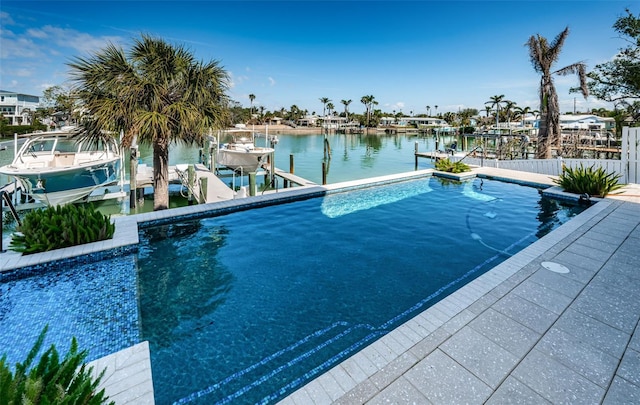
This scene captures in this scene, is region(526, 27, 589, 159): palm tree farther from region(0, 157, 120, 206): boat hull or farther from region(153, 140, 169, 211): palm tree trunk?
region(0, 157, 120, 206): boat hull

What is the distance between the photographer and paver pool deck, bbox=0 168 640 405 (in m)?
2.23

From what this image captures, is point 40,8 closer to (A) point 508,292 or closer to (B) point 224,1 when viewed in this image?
(B) point 224,1

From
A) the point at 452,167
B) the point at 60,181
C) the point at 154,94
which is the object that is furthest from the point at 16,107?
the point at 452,167

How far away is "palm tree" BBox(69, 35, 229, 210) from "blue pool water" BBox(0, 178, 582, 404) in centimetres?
228

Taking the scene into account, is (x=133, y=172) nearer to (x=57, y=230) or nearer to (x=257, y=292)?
(x=57, y=230)

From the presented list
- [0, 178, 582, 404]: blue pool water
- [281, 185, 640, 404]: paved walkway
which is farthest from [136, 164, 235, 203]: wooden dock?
[281, 185, 640, 404]: paved walkway

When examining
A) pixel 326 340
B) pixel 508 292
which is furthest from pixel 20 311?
pixel 508 292

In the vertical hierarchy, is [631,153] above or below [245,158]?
below

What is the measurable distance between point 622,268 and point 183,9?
19.6 metres

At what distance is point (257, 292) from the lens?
4.33m

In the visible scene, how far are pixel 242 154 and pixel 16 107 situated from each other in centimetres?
6537

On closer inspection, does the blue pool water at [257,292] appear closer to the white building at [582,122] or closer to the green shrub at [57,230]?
the green shrub at [57,230]

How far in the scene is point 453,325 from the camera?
3.02 m

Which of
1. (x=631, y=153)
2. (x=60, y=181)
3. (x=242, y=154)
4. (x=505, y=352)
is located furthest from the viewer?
(x=242, y=154)
